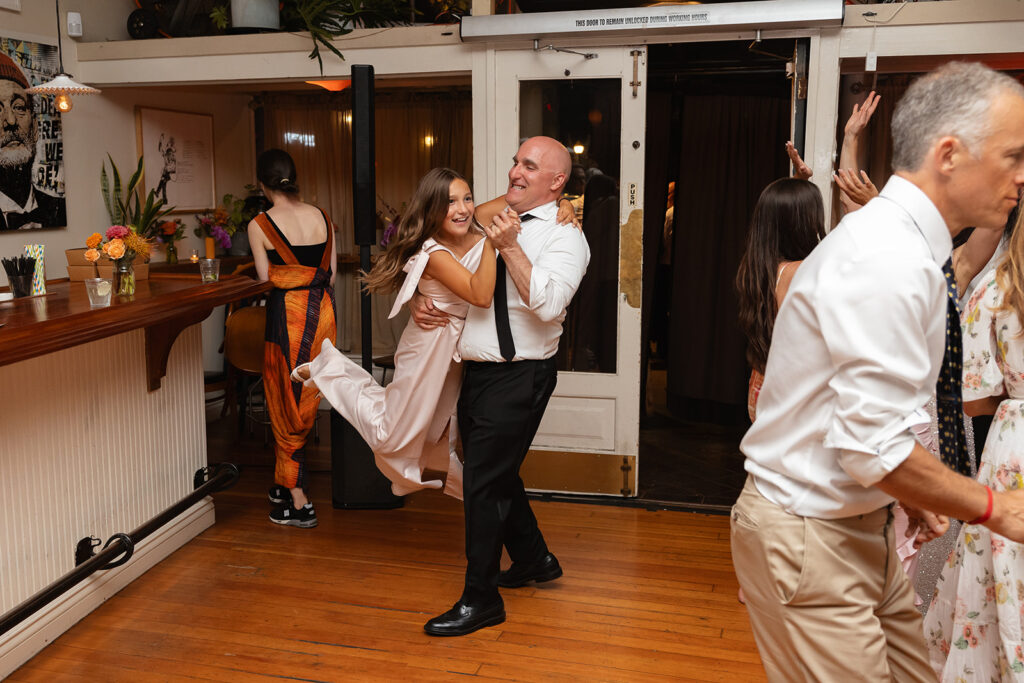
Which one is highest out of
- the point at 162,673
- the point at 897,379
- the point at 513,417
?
the point at 897,379

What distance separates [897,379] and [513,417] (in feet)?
6.44

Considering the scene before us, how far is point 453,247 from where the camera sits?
11.2ft

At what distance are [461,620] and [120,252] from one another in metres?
1.98

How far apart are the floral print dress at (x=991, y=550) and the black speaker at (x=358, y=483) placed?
2.85 metres

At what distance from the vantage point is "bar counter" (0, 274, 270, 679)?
3045 millimetres

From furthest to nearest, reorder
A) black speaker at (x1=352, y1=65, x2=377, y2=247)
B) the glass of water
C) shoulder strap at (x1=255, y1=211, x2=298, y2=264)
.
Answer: shoulder strap at (x1=255, y1=211, x2=298, y2=264), black speaker at (x1=352, y1=65, x2=377, y2=247), the glass of water

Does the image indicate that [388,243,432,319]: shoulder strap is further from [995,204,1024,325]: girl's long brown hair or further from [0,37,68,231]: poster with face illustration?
[0,37,68,231]: poster with face illustration

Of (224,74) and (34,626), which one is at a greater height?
(224,74)

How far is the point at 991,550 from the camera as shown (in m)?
2.37

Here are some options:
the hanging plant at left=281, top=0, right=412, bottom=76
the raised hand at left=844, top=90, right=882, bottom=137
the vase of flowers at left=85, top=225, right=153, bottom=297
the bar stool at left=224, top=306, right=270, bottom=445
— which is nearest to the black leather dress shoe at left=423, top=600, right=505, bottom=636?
the vase of flowers at left=85, top=225, right=153, bottom=297

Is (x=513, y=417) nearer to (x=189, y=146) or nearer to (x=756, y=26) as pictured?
(x=756, y=26)

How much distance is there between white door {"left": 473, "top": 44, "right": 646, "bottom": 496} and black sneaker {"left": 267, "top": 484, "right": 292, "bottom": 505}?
1278 mm

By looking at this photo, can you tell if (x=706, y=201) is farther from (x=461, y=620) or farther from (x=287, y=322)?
(x=461, y=620)

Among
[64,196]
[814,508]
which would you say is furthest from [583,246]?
[64,196]
